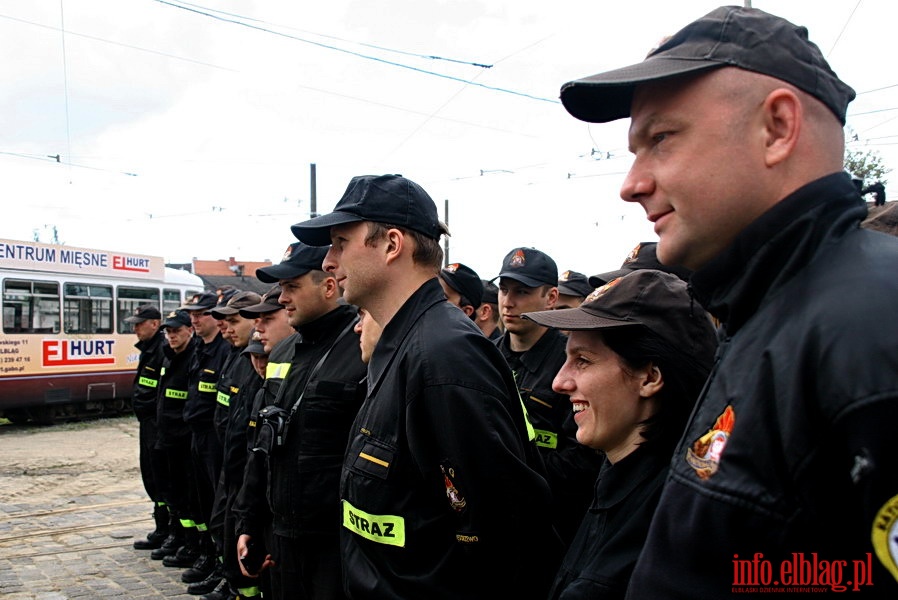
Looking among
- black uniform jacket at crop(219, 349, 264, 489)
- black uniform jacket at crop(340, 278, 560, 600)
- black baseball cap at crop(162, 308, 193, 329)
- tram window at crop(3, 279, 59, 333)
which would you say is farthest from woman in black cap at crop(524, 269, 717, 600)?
tram window at crop(3, 279, 59, 333)

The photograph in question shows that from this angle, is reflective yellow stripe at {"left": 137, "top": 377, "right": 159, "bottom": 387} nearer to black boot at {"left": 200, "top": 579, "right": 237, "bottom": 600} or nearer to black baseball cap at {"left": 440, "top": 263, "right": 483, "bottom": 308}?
black boot at {"left": 200, "top": 579, "right": 237, "bottom": 600}

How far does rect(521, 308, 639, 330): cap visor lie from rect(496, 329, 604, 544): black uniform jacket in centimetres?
68

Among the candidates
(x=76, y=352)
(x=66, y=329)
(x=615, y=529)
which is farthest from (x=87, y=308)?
(x=615, y=529)

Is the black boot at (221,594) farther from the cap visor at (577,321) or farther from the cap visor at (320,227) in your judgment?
the cap visor at (577,321)

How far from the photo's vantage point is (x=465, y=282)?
19.2ft

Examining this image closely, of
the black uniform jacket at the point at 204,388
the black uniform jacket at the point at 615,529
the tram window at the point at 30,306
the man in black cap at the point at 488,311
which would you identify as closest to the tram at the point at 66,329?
the tram window at the point at 30,306

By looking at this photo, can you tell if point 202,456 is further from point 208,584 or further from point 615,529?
point 615,529

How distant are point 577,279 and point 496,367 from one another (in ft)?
10.8

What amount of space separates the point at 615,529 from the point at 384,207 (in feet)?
4.95

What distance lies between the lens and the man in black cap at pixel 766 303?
95cm

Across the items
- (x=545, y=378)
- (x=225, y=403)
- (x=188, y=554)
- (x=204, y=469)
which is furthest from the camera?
(x=188, y=554)

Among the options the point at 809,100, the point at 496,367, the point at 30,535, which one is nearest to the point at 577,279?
the point at 496,367

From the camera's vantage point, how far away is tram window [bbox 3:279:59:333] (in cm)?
1509

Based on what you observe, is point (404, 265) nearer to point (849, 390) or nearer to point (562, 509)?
point (562, 509)
